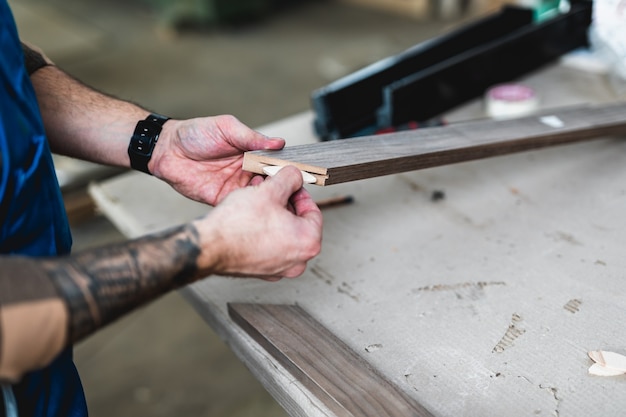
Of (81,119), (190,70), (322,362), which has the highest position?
(81,119)

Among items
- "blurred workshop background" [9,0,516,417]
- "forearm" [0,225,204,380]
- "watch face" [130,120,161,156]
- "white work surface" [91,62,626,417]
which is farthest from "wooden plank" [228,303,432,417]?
"blurred workshop background" [9,0,516,417]

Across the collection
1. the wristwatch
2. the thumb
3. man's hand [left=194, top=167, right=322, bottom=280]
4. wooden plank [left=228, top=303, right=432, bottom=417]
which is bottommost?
wooden plank [left=228, top=303, right=432, bottom=417]

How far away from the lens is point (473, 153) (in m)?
1.03

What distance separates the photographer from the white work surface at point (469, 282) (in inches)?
30.8

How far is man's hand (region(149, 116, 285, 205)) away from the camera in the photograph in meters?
0.95

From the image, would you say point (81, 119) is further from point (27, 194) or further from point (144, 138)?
point (27, 194)

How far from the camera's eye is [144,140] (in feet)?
3.26

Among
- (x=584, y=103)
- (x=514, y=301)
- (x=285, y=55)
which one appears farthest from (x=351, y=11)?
(x=514, y=301)

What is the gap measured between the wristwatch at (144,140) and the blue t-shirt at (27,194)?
7.3 inches

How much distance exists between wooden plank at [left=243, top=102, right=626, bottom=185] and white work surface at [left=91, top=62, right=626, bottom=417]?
3.6 inches

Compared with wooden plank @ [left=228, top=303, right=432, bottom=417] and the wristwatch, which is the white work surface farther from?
the wristwatch

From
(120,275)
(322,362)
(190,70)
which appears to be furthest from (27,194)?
(190,70)

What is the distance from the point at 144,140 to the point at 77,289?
0.43 meters

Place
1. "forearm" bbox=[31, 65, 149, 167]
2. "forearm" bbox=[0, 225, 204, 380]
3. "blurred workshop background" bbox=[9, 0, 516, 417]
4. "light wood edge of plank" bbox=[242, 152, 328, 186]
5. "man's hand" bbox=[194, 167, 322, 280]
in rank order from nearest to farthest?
"forearm" bbox=[0, 225, 204, 380], "man's hand" bbox=[194, 167, 322, 280], "light wood edge of plank" bbox=[242, 152, 328, 186], "forearm" bbox=[31, 65, 149, 167], "blurred workshop background" bbox=[9, 0, 516, 417]
